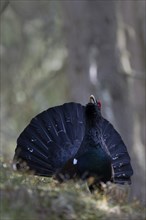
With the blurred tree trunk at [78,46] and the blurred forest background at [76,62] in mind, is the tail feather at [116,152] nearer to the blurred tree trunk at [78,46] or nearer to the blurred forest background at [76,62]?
the blurred forest background at [76,62]

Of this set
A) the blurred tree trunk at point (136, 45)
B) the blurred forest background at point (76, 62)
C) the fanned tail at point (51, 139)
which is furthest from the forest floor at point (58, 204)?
the blurred tree trunk at point (136, 45)

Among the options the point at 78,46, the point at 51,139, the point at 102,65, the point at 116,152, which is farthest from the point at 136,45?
the point at 51,139

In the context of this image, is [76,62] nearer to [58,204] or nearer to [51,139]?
[51,139]

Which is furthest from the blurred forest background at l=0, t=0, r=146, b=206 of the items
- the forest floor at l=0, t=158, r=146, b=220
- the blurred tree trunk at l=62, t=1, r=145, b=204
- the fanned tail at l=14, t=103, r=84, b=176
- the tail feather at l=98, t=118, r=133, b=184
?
the forest floor at l=0, t=158, r=146, b=220

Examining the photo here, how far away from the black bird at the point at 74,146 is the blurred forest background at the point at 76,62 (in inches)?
245

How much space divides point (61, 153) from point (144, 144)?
37.0 feet

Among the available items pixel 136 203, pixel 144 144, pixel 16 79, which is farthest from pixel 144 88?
pixel 136 203

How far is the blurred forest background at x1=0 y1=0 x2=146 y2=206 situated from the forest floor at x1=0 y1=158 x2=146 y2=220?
9.01 meters

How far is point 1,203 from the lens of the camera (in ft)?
20.0

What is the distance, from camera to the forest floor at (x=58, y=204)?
6020 millimetres

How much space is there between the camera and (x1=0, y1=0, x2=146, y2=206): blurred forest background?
1633cm

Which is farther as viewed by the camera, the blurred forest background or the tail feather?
the blurred forest background

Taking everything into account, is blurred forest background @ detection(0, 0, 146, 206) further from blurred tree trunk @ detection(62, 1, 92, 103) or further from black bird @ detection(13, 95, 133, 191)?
black bird @ detection(13, 95, 133, 191)

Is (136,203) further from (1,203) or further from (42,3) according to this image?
(42,3)
